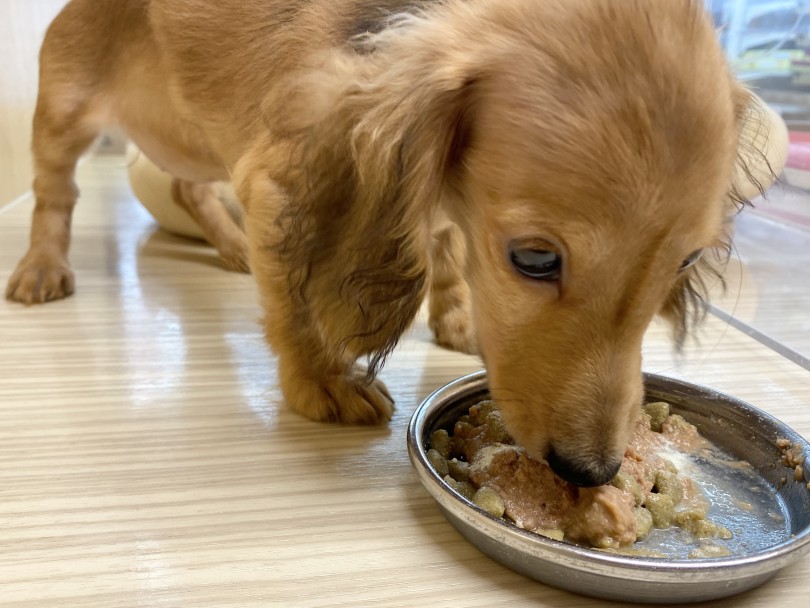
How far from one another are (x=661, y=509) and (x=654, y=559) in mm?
210

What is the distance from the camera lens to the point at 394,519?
102 cm

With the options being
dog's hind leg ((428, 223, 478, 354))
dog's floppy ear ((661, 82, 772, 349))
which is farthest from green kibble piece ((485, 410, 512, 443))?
dog's hind leg ((428, 223, 478, 354))

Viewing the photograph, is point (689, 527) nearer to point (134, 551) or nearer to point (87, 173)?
point (134, 551)

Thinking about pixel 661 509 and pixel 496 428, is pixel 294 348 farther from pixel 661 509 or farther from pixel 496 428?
pixel 661 509

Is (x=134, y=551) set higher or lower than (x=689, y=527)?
lower

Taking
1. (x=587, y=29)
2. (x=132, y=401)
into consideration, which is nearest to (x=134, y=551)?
(x=132, y=401)

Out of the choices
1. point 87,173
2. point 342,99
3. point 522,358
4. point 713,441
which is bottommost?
point 87,173

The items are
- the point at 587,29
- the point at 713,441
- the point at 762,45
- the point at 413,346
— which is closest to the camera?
the point at 587,29

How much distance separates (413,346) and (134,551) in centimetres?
85

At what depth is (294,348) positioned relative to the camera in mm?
1291

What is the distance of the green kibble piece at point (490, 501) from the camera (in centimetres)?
94

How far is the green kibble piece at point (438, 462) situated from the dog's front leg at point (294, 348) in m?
0.19

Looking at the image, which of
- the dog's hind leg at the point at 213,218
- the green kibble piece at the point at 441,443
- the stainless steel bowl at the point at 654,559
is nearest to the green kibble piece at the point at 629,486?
the stainless steel bowl at the point at 654,559

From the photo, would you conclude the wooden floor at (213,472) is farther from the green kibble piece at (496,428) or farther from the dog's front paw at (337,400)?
the green kibble piece at (496,428)
